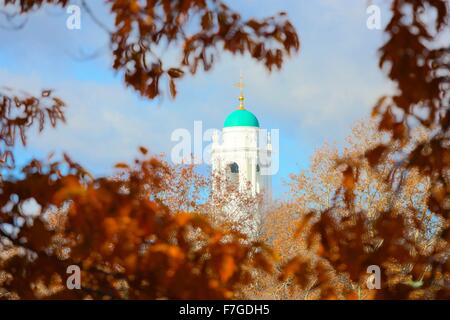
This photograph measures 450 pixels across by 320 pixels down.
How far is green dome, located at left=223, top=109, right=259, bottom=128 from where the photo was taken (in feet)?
112

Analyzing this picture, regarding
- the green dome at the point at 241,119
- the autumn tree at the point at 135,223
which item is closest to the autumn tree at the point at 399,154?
the autumn tree at the point at 135,223

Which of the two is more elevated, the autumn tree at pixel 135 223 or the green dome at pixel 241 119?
the green dome at pixel 241 119

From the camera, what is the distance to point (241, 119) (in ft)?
113

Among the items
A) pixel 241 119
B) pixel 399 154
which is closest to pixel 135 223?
pixel 399 154

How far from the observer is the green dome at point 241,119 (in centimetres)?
3409

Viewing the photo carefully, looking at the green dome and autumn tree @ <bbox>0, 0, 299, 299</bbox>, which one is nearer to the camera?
autumn tree @ <bbox>0, 0, 299, 299</bbox>

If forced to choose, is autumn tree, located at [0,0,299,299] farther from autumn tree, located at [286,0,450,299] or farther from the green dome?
the green dome

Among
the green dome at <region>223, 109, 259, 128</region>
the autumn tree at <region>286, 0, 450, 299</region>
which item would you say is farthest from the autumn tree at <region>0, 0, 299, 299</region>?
the green dome at <region>223, 109, 259, 128</region>

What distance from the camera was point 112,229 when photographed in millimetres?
2586

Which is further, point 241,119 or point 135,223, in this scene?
point 241,119

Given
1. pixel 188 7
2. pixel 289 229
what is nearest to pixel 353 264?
pixel 188 7

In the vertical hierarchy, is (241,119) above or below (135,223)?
above

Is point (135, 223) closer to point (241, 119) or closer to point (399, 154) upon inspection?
point (399, 154)

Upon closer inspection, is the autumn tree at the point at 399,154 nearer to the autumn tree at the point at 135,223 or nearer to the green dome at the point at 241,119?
the autumn tree at the point at 135,223
